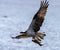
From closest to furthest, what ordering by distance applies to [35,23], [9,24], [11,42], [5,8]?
[35,23] < [11,42] < [9,24] < [5,8]

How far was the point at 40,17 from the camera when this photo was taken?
17.1 ft

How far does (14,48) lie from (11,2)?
20.8 meters

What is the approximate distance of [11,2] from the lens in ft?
128

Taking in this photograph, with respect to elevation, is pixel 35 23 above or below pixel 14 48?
above

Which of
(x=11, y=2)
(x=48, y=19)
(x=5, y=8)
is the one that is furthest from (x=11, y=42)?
(x=11, y=2)

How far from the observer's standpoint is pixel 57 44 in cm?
1948

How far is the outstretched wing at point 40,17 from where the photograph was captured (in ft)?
16.7

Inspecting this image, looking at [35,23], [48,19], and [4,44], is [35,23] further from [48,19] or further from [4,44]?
[48,19]

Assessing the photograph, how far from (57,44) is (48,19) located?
846cm

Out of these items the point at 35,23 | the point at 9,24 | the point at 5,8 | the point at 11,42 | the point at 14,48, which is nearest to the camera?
the point at 35,23

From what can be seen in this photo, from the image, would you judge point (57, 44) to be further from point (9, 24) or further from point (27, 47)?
point (9, 24)

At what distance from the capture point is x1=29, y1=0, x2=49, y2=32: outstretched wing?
200 inches

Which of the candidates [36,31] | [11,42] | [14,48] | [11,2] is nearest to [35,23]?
[36,31]

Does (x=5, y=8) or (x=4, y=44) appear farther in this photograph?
(x=5, y=8)
